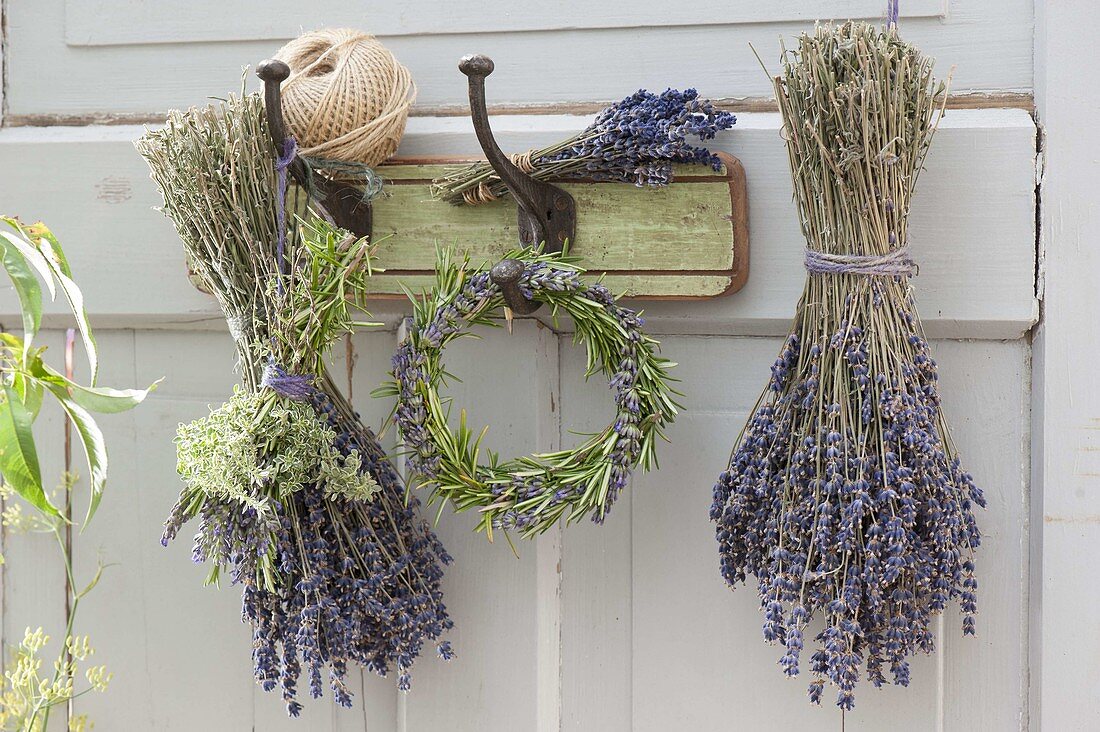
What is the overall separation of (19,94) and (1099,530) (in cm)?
105

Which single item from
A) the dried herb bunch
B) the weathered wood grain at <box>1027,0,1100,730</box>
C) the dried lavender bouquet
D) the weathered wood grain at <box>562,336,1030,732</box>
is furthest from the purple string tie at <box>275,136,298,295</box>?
the weathered wood grain at <box>1027,0,1100,730</box>

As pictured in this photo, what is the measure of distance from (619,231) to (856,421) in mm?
244

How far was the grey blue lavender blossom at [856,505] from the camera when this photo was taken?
0.62m

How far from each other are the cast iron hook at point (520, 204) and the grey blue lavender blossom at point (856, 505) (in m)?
0.21

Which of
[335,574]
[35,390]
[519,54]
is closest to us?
[35,390]

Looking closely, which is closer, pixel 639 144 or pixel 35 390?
pixel 35 390

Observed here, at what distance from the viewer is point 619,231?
2.45 ft

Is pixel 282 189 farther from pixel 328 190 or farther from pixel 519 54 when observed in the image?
pixel 519 54

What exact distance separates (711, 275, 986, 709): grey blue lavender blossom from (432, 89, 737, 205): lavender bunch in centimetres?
17

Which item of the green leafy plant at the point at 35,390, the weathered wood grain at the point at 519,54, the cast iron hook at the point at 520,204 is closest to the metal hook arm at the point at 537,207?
the cast iron hook at the point at 520,204

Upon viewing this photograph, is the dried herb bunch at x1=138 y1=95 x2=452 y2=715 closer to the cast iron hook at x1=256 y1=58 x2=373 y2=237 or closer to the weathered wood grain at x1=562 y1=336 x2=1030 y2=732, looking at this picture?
the cast iron hook at x1=256 y1=58 x2=373 y2=237

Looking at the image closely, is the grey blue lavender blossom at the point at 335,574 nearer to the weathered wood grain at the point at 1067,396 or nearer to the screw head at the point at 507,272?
the screw head at the point at 507,272

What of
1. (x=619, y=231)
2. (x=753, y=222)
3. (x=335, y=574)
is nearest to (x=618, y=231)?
(x=619, y=231)

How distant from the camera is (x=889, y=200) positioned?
0.64 m
